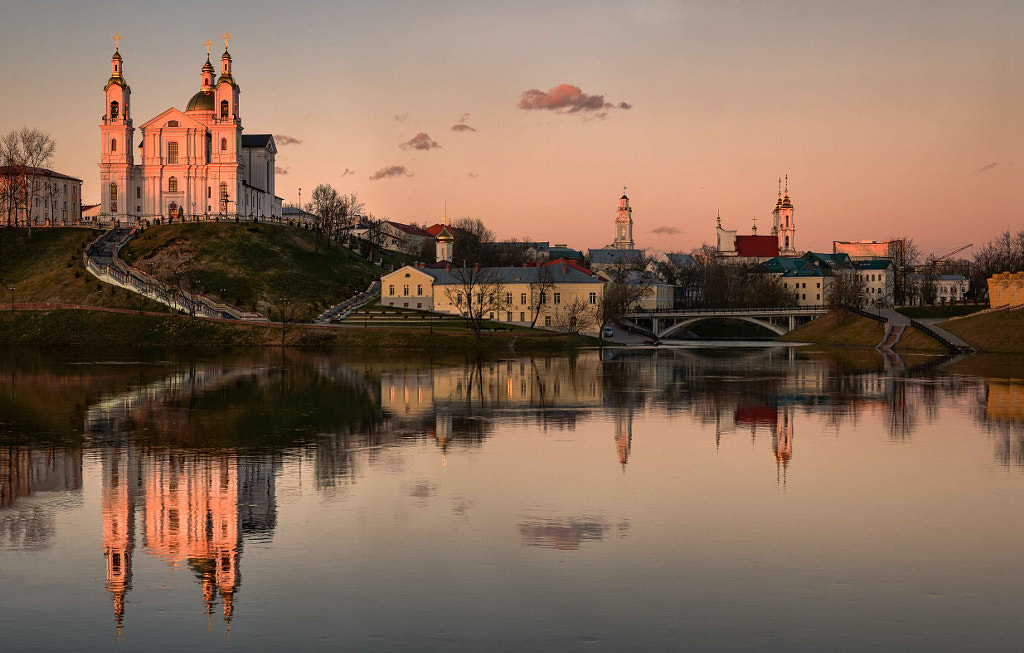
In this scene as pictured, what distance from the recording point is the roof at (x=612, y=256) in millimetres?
187788

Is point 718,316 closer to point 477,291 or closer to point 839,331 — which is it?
point 839,331

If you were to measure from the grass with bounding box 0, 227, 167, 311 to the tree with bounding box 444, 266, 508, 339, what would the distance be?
29.1 metres

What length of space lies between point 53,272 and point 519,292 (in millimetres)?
49581

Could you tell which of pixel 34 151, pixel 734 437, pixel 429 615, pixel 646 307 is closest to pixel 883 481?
pixel 734 437

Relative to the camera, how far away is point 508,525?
20156mm

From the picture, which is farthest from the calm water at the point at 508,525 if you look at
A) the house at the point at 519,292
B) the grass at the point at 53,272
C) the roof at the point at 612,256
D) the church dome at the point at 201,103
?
the roof at the point at 612,256

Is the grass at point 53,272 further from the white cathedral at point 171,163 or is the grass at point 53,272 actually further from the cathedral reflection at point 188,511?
the cathedral reflection at point 188,511

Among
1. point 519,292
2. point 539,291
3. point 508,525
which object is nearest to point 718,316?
point 539,291

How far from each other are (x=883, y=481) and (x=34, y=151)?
12282cm

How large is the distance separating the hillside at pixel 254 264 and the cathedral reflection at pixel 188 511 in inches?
2773

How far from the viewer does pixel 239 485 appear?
23.7 m

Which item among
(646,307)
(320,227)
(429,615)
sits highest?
(320,227)

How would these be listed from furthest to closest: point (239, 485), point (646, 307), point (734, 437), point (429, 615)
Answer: point (646, 307) → point (734, 437) → point (239, 485) → point (429, 615)

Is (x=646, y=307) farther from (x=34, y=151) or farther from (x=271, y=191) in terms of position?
(x=34, y=151)
